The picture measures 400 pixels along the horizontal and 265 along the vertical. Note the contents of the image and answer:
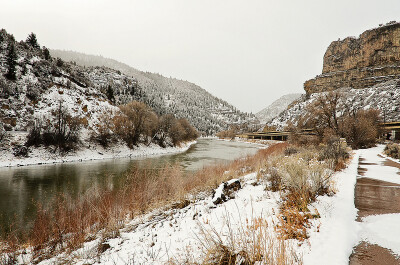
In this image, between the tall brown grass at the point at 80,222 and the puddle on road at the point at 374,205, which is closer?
the puddle on road at the point at 374,205

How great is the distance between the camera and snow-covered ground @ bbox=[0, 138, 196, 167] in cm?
2067

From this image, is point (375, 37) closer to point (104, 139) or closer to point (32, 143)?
point (104, 139)

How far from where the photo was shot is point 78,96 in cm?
3534

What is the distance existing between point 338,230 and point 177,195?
5.68 m

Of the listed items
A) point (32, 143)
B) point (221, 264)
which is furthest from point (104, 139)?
point (221, 264)

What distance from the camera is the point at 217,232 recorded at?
367 cm

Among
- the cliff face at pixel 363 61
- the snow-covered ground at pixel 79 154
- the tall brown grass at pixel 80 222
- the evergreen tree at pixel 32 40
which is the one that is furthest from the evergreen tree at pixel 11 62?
the cliff face at pixel 363 61

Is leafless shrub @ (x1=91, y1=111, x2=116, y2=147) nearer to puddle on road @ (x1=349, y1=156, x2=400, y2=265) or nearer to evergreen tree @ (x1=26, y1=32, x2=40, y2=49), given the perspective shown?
evergreen tree @ (x1=26, y1=32, x2=40, y2=49)

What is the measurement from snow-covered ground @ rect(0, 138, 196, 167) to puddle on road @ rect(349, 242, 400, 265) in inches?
1124

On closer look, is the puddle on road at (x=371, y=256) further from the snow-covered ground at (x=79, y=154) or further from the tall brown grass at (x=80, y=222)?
the snow-covered ground at (x=79, y=154)

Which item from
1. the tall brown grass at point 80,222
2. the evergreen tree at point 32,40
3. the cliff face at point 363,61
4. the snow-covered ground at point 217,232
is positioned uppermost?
the cliff face at point 363,61

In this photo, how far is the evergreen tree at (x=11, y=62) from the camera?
29.0 meters

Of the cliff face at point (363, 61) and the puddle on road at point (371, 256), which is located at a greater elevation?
the cliff face at point (363, 61)

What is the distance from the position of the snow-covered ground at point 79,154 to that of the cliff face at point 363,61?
10374 cm
